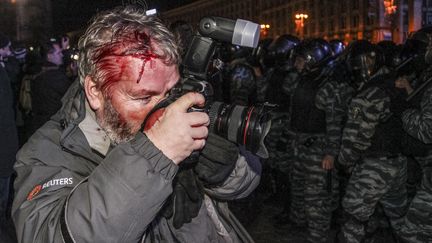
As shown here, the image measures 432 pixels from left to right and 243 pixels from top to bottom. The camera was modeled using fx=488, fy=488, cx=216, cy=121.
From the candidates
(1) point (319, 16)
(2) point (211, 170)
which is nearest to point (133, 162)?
(2) point (211, 170)

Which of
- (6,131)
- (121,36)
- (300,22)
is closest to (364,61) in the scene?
(6,131)

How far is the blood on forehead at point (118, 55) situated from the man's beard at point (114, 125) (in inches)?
2.7

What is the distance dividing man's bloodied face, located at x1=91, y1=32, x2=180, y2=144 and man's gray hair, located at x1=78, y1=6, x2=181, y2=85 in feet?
0.06

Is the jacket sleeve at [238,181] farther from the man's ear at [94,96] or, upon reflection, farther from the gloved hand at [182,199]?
the man's ear at [94,96]

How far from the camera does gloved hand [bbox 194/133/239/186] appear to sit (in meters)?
1.58

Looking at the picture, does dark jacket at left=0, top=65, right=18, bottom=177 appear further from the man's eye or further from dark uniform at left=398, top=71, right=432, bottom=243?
dark uniform at left=398, top=71, right=432, bottom=243

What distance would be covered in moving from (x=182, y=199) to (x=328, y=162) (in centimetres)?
384

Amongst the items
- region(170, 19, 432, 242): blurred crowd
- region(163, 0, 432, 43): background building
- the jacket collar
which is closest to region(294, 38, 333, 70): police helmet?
region(170, 19, 432, 242): blurred crowd

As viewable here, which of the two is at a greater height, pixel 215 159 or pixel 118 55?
pixel 118 55

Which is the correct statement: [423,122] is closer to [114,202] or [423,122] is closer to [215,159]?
[215,159]

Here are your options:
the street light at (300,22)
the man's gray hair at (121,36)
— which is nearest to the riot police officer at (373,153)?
the man's gray hair at (121,36)

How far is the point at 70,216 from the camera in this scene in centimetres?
123

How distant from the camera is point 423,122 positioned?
4043 mm

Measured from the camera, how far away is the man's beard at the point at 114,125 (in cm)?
154
